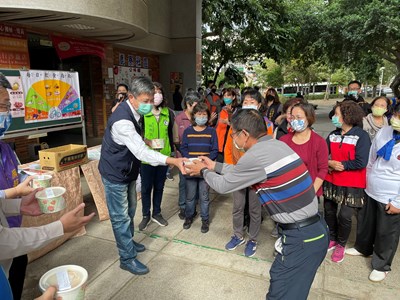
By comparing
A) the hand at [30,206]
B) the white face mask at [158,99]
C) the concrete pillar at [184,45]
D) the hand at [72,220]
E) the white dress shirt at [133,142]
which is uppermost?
the concrete pillar at [184,45]

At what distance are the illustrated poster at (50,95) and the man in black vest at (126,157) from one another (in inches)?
96.9

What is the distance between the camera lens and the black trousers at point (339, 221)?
10.6ft

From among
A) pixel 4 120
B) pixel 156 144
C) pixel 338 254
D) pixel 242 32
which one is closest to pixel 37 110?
pixel 156 144

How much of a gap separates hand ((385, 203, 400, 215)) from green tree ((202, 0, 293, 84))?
36.5 ft

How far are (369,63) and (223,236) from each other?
2109 cm

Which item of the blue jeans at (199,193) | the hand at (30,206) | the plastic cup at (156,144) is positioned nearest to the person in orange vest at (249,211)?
the blue jeans at (199,193)

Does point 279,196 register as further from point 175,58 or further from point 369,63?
point 369,63

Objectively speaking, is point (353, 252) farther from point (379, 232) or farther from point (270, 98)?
point (270, 98)

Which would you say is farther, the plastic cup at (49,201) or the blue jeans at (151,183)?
the blue jeans at (151,183)

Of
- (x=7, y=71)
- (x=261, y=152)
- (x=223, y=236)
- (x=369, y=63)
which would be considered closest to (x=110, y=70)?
(x=7, y=71)

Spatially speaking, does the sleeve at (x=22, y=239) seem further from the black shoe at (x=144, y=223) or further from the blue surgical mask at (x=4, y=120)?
the black shoe at (x=144, y=223)

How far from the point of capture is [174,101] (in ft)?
37.3

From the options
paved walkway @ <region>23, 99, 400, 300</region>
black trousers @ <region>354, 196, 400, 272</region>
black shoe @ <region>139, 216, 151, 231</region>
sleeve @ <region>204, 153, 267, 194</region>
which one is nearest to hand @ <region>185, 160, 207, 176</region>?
sleeve @ <region>204, 153, 267, 194</region>

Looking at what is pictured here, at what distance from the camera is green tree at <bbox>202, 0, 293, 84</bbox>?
487 inches
